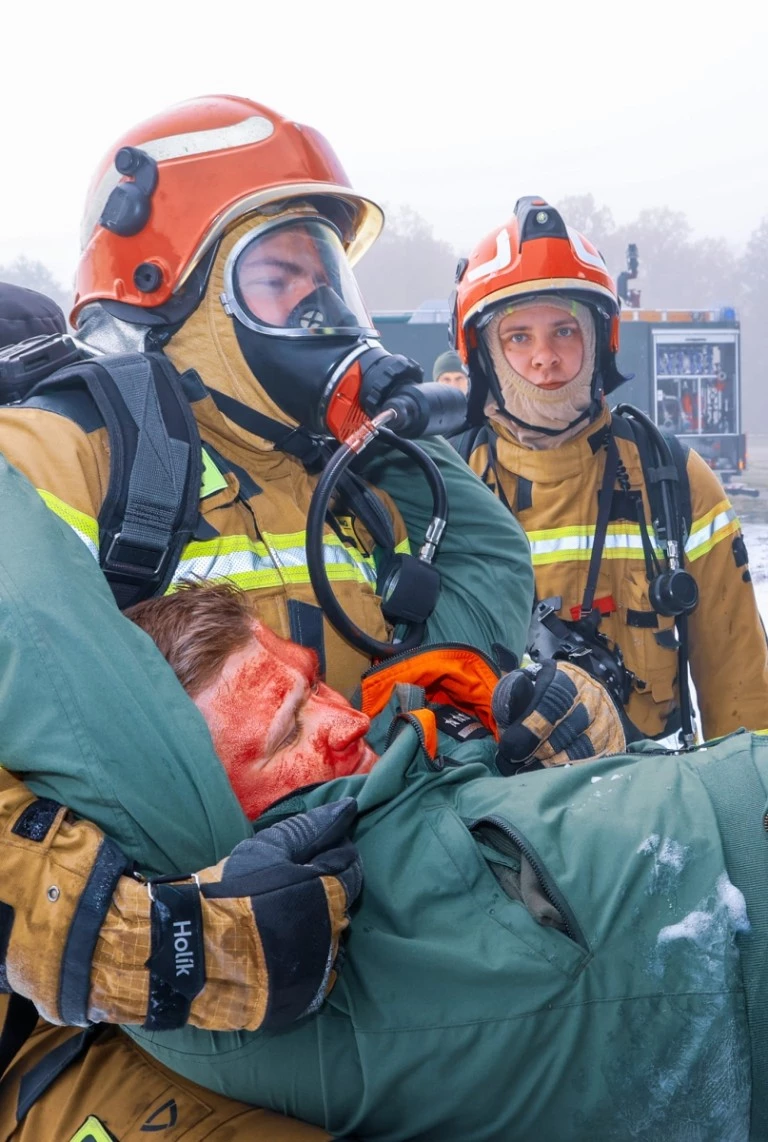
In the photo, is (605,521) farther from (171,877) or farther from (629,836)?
(171,877)

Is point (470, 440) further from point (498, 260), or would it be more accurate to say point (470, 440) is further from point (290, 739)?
point (290, 739)

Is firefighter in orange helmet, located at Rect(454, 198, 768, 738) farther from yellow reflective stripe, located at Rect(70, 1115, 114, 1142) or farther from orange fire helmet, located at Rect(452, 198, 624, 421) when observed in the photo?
yellow reflective stripe, located at Rect(70, 1115, 114, 1142)

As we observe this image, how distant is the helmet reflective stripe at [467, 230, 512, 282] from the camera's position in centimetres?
354

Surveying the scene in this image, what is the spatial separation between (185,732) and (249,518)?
0.85 m

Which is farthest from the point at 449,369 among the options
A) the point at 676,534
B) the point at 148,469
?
the point at 148,469

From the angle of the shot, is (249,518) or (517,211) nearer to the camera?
(249,518)

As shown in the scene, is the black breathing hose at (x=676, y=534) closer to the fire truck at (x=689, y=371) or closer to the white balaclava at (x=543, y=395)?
the white balaclava at (x=543, y=395)

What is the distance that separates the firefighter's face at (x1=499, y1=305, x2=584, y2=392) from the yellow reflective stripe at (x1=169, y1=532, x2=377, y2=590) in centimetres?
143

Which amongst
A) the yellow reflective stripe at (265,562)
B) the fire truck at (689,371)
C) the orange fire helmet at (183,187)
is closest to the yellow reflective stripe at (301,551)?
the yellow reflective stripe at (265,562)

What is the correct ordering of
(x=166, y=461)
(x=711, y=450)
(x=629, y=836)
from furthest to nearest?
(x=711, y=450), (x=166, y=461), (x=629, y=836)

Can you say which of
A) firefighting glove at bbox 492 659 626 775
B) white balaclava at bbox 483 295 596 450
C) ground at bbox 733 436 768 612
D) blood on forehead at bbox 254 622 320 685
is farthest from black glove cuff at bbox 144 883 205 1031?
ground at bbox 733 436 768 612

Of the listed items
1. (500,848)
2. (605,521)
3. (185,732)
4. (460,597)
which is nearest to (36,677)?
(185,732)

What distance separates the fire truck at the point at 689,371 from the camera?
47.6ft

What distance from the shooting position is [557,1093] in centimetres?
128
